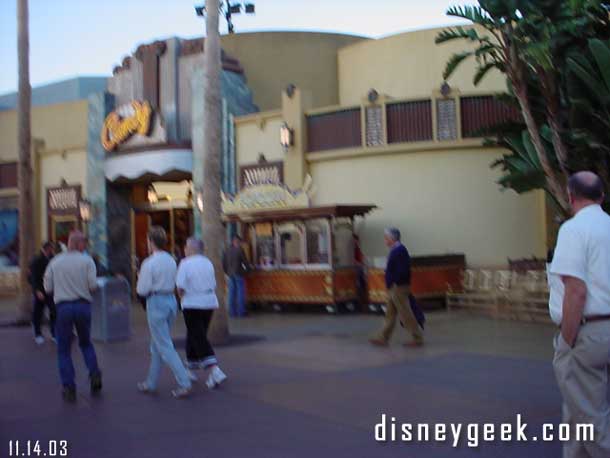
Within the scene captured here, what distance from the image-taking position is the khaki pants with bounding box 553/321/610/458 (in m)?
4.48

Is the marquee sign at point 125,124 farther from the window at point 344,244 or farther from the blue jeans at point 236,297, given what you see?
the window at point 344,244

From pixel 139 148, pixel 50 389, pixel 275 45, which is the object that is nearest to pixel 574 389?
pixel 50 389

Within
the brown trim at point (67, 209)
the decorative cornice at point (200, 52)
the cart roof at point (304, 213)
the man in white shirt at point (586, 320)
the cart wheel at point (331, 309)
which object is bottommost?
the cart wheel at point (331, 309)

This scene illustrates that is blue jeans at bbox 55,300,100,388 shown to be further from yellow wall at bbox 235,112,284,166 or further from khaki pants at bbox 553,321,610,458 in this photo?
yellow wall at bbox 235,112,284,166

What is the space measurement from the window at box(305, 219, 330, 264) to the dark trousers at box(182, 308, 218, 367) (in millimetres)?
8392

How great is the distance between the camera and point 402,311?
11.4 m

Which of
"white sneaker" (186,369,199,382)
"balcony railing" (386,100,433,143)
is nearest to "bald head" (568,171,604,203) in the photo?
"white sneaker" (186,369,199,382)

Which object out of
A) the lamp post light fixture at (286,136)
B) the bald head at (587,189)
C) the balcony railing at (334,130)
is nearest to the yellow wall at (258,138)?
the lamp post light fixture at (286,136)

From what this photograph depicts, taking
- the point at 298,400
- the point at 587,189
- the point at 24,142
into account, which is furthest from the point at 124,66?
the point at 587,189

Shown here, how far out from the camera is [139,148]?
21422mm

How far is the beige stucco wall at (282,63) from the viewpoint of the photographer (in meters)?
23.2

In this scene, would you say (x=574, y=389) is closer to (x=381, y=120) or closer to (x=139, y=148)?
(x=381, y=120)

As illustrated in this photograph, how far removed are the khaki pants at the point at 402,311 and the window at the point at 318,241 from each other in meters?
5.37

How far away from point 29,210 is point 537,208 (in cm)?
1131
